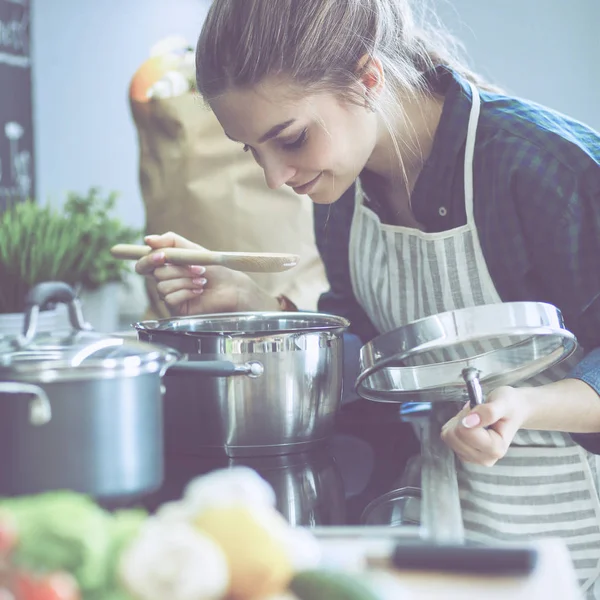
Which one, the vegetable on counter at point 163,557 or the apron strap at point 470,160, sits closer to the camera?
the vegetable on counter at point 163,557

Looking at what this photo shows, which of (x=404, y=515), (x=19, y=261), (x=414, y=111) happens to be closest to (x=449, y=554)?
(x=404, y=515)

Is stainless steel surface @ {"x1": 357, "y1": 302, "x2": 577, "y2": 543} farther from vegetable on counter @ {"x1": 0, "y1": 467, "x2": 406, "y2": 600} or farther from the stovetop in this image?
vegetable on counter @ {"x1": 0, "y1": 467, "x2": 406, "y2": 600}

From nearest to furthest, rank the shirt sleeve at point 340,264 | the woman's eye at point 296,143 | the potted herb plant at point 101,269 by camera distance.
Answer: the woman's eye at point 296,143, the shirt sleeve at point 340,264, the potted herb plant at point 101,269

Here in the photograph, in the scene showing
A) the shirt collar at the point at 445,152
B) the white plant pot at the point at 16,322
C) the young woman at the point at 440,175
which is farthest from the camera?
the white plant pot at the point at 16,322

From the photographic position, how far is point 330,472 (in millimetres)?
769

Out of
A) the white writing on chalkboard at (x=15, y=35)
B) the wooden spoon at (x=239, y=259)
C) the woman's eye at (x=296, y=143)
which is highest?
the white writing on chalkboard at (x=15, y=35)

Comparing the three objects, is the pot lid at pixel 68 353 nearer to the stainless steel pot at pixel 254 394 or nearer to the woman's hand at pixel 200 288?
the stainless steel pot at pixel 254 394

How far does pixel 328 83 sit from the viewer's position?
98 cm

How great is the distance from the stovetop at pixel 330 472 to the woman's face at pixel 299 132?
307 mm

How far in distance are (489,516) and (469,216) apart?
0.49 metres

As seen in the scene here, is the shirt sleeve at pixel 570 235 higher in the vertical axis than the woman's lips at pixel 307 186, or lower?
lower

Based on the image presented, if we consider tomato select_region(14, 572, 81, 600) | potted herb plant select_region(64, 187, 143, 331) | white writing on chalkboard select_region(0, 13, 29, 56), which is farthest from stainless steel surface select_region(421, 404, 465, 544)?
white writing on chalkboard select_region(0, 13, 29, 56)

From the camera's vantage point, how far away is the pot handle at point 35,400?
506 mm

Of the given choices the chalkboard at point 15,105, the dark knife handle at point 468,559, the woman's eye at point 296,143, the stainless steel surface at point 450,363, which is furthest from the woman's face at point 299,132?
the chalkboard at point 15,105
